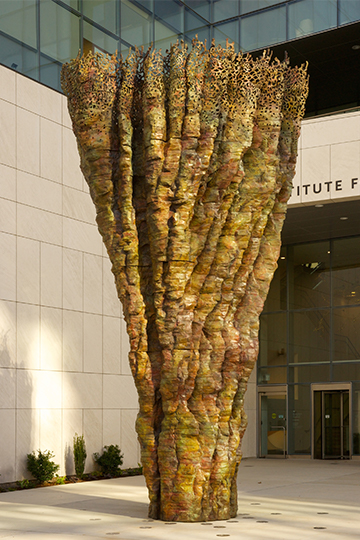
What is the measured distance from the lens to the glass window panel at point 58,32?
1638 centimetres

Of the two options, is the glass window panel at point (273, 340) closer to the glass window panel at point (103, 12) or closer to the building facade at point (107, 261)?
the building facade at point (107, 261)

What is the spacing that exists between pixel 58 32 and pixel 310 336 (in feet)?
37.7

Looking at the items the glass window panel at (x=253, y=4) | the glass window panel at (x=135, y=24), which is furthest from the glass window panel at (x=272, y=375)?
the glass window panel at (x=253, y=4)

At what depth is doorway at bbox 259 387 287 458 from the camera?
21.8 meters

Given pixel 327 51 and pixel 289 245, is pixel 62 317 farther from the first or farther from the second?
pixel 327 51

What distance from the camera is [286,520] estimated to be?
908 centimetres

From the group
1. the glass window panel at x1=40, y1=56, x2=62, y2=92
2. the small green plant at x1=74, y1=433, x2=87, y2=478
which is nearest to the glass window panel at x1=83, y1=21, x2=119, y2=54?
the glass window panel at x1=40, y1=56, x2=62, y2=92

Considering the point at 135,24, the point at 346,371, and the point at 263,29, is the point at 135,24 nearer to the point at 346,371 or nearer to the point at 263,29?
the point at 263,29

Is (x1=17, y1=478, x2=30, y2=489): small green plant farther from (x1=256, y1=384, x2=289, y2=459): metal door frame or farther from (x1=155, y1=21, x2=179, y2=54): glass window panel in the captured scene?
(x1=155, y1=21, x2=179, y2=54): glass window panel

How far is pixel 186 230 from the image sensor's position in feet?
30.2

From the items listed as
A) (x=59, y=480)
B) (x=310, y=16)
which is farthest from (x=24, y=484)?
(x=310, y=16)

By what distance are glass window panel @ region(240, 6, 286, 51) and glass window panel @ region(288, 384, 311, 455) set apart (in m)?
10.4

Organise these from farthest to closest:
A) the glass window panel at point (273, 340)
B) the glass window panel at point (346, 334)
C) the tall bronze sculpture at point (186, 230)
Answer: the glass window panel at point (273, 340) → the glass window panel at point (346, 334) → the tall bronze sculpture at point (186, 230)

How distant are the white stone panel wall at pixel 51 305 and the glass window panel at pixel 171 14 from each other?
18.0 ft
